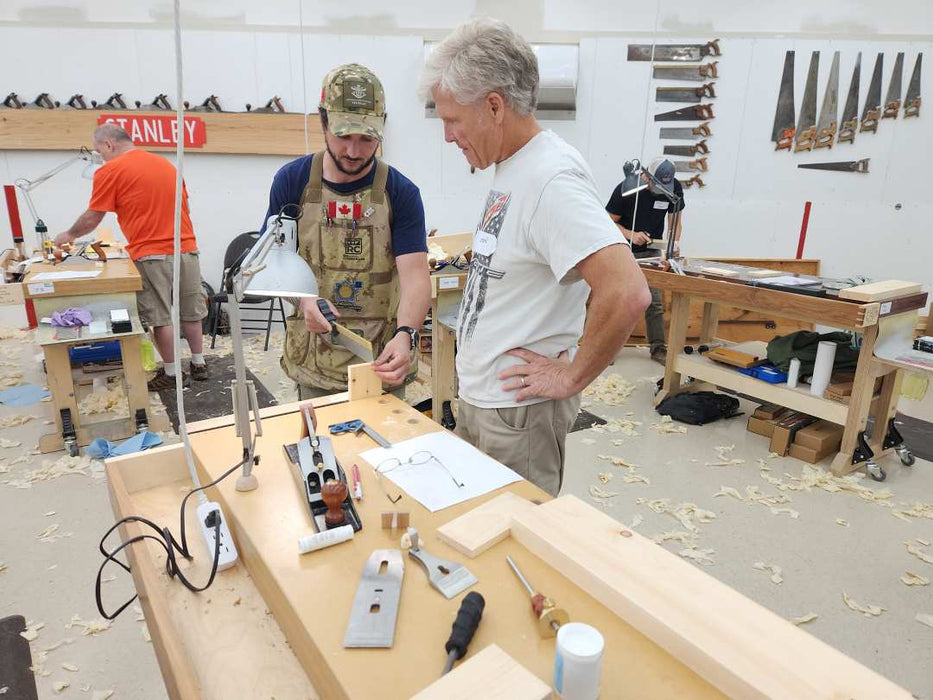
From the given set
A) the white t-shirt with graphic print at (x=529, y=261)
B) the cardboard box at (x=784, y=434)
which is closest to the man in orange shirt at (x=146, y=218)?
the white t-shirt with graphic print at (x=529, y=261)

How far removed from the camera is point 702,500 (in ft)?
10.5

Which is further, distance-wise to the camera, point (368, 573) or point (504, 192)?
point (504, 192)

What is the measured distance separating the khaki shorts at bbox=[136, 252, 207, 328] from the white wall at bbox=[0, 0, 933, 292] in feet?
5.63

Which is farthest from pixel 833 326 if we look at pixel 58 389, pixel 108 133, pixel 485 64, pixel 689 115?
pixel 108 133

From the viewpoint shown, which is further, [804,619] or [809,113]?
[809,113]

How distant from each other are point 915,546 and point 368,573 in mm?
2979

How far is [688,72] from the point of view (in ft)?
19.4

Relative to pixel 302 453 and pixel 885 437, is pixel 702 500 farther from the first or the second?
pixel 302 453

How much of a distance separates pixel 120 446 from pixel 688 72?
6032 mm

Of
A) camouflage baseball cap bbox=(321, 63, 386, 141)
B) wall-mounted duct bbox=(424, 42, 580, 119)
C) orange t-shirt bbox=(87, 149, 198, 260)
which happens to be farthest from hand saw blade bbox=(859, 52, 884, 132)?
orange t-shirt bbox=(87, 149, 198, 260)

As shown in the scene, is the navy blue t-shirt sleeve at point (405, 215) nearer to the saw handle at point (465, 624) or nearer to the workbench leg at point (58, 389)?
the saw handle at point (465, 624)

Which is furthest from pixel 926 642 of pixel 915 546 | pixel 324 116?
pixel 324 116

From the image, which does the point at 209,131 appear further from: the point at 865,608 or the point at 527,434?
the point at 865,608

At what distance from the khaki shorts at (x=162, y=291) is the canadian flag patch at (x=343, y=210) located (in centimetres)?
279
